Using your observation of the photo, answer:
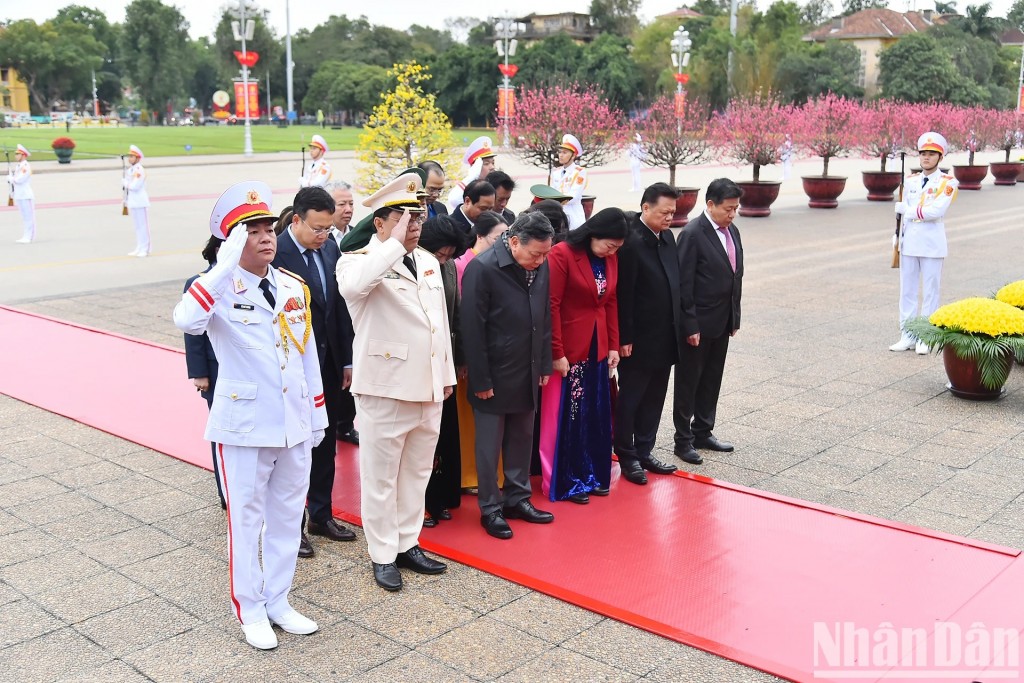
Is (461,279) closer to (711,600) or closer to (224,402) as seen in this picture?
(224,402)

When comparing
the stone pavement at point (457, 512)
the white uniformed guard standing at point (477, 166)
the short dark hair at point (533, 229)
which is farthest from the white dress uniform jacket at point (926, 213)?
the short dark hair at point (533, 229)

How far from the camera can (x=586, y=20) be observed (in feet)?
348

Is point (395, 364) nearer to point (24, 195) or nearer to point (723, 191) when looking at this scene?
point (723, 191)

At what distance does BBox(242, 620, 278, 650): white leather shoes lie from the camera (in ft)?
13.5

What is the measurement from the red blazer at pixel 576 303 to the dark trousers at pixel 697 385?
35.9 inches

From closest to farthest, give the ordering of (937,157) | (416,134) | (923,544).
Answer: (923,544) < (937,157) < (416,134)

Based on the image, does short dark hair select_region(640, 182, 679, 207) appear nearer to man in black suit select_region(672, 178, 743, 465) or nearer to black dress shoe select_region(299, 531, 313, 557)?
man in black suit select_region(672, 178, 743, 465)

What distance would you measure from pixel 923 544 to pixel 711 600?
1311 mm

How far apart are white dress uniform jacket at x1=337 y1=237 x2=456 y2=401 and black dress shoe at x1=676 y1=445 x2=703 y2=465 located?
240 centimetres

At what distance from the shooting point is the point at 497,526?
5277mm

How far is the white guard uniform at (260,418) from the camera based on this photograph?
3.98 m

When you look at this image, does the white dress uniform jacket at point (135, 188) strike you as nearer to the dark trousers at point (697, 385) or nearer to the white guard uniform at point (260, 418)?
the dark trousers at point (697, 385)

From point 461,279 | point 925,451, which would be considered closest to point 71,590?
point 461,279

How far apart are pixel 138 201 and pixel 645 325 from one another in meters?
11.6
